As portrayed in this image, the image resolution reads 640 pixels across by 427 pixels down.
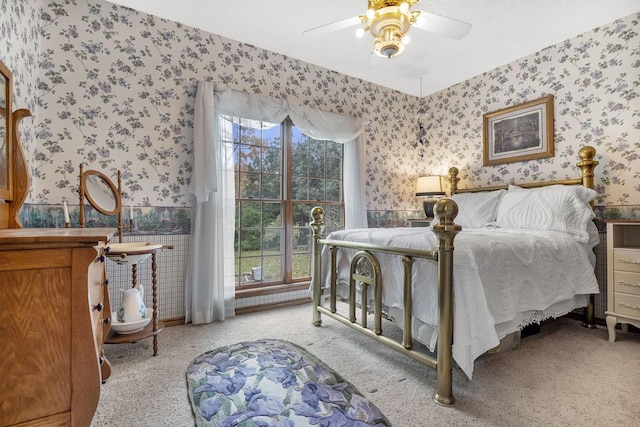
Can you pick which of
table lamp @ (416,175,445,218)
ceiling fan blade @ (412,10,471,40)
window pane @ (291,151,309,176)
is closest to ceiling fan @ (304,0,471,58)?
ceiling fan blade @ (412,10,471,40)

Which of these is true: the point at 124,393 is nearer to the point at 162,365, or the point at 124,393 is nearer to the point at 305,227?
the point at 162,365

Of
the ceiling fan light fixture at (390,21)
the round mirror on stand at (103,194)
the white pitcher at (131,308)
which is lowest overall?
the white pitcher at (131,308)

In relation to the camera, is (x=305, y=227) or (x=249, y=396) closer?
(x=249, y=396)

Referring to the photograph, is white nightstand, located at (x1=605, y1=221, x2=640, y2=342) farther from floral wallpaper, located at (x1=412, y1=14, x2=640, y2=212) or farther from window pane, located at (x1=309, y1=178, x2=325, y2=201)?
window pane, located at (x1=309, y1=178, x2=325, y2=201)

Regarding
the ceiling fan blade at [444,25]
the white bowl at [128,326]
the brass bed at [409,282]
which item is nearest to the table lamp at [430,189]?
the brass bed at [409,282]

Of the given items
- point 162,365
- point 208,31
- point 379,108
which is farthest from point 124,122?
point 379,108

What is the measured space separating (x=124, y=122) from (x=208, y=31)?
1.18 metres

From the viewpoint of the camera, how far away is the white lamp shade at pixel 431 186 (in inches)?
157

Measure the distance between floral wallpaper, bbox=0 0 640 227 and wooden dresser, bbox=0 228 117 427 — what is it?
5.04 ft

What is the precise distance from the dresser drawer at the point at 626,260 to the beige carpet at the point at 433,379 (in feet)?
1.88

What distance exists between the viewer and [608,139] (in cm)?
287

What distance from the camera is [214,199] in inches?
115

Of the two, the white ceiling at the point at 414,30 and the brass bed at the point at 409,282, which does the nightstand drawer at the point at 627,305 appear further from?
the white ceiling at the point at 414,30

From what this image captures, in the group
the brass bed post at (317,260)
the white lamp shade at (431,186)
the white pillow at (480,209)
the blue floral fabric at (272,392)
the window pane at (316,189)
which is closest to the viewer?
the blue floral fabric at (272,392)
